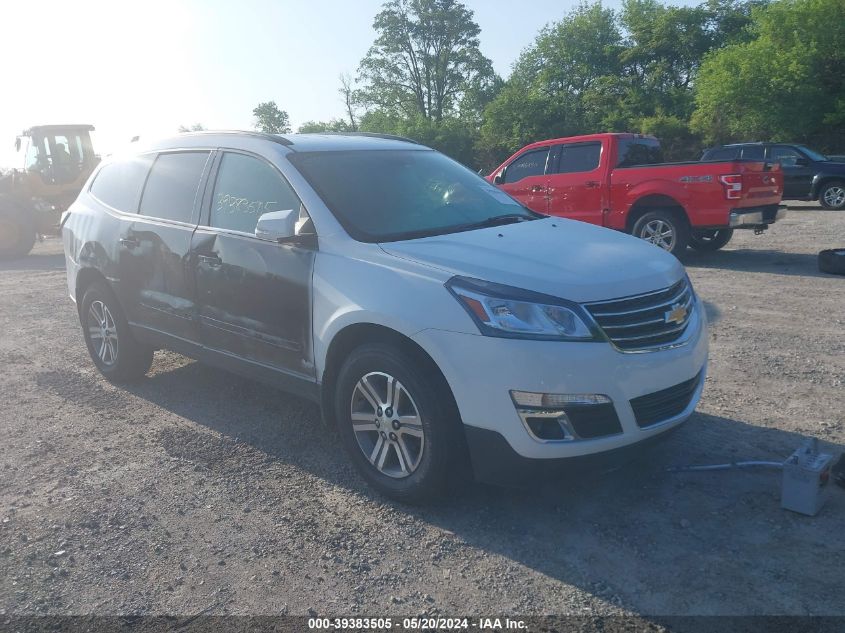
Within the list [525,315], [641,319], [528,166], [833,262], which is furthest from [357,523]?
[528,166]

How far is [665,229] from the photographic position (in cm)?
1089

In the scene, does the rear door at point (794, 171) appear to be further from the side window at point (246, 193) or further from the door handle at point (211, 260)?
the door handle at point (211, 260)

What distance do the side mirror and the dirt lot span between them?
4.43ft

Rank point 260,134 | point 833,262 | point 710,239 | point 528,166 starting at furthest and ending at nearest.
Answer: point 528,166 → point 710,239 → point 833,262 → point 260,134

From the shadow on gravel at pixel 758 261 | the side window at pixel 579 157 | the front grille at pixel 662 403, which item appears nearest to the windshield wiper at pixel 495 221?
the front grille at pixel 662 403

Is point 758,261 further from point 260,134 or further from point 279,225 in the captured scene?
point 279,225

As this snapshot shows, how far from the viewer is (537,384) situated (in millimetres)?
3357

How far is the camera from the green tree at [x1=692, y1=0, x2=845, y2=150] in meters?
30.2

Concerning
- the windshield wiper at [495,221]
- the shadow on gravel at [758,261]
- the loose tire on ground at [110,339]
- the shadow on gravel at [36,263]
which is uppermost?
the windshield wiper at [495,221]

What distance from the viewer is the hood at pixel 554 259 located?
142 inches

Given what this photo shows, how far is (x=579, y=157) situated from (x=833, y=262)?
4.03 meters

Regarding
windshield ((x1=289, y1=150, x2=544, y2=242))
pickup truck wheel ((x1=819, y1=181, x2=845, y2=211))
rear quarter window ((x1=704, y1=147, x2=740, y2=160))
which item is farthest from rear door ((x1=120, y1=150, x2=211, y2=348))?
pickup truck wheel ((x1=819, y1=181, x2=845, y2=211))

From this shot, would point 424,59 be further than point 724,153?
Yes

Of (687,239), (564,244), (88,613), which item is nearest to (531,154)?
(687,239)
